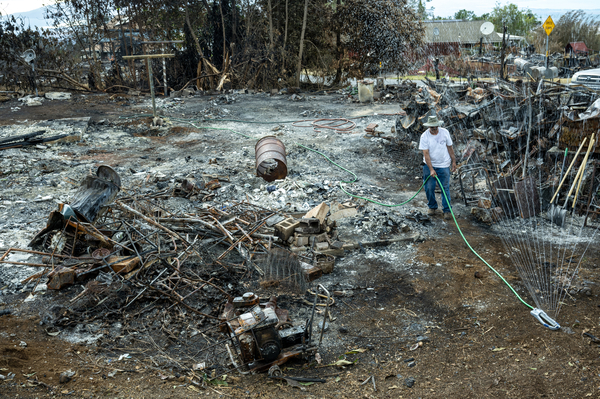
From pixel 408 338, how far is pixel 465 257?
204 centimetres

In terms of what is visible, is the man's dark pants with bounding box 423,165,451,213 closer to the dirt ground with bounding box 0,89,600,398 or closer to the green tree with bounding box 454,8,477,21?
the dirt ground with bounding box 0,89,600,398

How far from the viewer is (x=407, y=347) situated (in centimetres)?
Answer: 434

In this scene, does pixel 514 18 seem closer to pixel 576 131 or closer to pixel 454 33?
pixel 454 33

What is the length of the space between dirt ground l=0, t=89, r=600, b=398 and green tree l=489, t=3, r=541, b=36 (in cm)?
5744

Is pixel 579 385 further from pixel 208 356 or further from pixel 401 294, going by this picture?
pixel 208 356

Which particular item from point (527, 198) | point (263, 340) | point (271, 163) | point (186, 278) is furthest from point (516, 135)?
point (263, 340)

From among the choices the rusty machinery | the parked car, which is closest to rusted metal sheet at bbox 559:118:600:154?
the rusty machinery

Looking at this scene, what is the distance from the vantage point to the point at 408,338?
449 centimetres

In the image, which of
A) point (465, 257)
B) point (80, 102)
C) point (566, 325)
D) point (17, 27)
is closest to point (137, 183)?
point (465, 257)

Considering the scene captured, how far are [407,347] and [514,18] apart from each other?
63.1m

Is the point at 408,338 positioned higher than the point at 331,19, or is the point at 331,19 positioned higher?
the point at 331,19

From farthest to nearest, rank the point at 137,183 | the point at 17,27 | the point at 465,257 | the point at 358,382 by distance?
the point at 17,27
the point at 137,183
the point at 465,257
the point at 358,382

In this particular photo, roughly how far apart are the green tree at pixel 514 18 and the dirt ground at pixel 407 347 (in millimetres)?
57436

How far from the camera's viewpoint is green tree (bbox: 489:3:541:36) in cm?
5453
